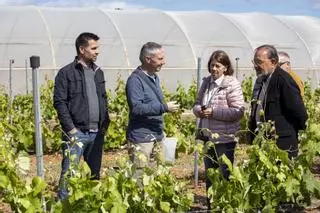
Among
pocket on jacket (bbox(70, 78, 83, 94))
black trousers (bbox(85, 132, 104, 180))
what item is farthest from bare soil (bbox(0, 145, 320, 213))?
pocket on jacket (bbox(70, 78, 83, 94))

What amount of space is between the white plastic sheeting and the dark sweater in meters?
6.86

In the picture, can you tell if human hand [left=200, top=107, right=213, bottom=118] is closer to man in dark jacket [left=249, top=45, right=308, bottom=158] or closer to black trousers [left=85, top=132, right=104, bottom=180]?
man in dark jacket [left=249, top=45, right=308, bottom=158]

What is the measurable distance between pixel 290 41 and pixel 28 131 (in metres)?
8.19

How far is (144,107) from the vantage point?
4.27 m

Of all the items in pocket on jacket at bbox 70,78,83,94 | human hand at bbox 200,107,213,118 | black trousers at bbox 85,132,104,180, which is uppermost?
pocket on jacket at bbox 70,78,83,94

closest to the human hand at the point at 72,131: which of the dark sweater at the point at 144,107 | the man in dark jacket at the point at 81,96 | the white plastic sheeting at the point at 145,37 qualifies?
the man in dark jacket at the point at 81,96

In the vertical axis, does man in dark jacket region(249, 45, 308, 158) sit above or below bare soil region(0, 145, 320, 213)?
above

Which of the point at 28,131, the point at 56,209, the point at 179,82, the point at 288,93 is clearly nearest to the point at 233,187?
the point at 288,93

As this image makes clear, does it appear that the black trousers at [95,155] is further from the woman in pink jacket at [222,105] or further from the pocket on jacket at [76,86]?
the woman in pink jacket at [222,105]

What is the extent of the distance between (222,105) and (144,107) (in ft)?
1.78

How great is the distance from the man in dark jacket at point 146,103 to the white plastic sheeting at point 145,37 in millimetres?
6867

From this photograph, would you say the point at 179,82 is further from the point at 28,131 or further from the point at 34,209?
the point at 34,209

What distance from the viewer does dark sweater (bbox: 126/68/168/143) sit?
14.1 ft

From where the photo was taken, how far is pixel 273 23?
14.9 meters
